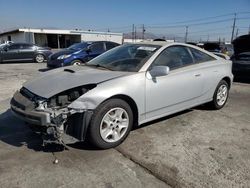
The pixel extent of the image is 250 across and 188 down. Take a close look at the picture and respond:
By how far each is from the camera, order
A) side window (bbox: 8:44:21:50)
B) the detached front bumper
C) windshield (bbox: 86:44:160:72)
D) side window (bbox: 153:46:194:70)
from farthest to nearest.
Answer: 1. side window (bbox: 8:44:21:50)
2. side window (bbox: 153:46:194:70)
3. windshield (bbox: 86:44:160:72)
4. the detached front bumper

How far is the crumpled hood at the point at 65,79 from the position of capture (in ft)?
11.4

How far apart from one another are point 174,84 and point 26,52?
1432cm

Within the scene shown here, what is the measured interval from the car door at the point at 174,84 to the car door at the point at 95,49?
271 inches

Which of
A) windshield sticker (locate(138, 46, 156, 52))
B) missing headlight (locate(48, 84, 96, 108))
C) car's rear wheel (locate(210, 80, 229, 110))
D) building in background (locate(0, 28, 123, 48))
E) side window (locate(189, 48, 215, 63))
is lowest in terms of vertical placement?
car's rear wheel (locate(210, 80, 229, 110))

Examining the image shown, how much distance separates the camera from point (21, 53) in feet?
53.7

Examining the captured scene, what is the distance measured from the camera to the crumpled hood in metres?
3.48

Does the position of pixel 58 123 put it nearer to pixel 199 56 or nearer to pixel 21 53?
pixel 199 56

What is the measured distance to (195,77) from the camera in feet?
15.6

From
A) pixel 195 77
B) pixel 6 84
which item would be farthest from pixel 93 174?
pixel 6 84

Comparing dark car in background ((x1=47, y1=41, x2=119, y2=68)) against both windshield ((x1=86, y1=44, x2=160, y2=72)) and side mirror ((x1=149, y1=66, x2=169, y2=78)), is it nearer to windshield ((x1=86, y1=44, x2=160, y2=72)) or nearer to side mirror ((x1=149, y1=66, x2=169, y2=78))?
windshield ((x1=86, y1=44, x2=160, y2=72))

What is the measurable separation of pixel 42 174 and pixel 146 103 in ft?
5.91

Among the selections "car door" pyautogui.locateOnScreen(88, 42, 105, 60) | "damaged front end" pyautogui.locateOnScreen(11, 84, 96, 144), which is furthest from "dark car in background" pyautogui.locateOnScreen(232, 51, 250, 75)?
"damaged front end" pyautogui.locateOnScreen(11, 84, 96, 144)

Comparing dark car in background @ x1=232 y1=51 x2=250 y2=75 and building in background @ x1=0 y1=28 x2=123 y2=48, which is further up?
building in background @ x1=0 y1=28 x2=123 y2=48

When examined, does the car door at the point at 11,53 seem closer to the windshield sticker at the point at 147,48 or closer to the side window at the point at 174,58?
the windshield sticker at the point at 147,48
